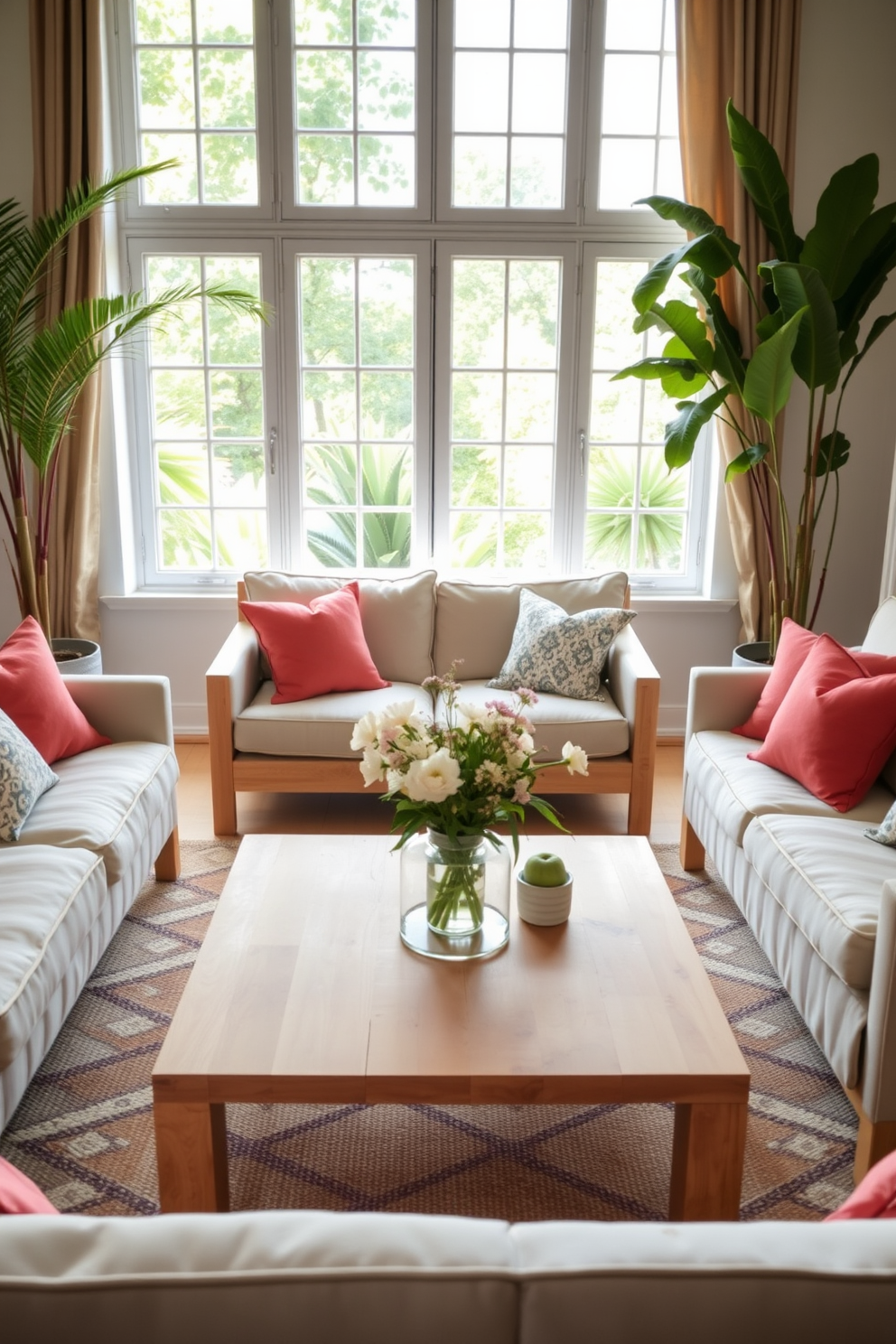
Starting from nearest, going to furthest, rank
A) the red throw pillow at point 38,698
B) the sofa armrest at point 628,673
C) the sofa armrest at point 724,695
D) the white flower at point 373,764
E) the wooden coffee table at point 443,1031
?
the wooden coffee table at point 443,1031, the white flower at point 373,764, the red throw pillow at point 38,698, the sofa armrest at point 724,695, the sofa armrest at point 628,673

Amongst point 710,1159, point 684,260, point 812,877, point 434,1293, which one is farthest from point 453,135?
point 434,1293

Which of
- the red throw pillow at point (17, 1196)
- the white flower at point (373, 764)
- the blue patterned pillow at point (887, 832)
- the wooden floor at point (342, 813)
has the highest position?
the white flower at point (373, 764)

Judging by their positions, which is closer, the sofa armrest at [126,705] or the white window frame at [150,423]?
the sofa armrest at [126,705]

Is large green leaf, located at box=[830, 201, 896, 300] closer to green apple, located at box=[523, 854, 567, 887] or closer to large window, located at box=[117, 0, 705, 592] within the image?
large window, located at box=[117, 0, 705, 592]

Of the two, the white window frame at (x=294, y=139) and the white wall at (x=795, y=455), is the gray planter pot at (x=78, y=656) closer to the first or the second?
the white wall at (x=795, y=455)

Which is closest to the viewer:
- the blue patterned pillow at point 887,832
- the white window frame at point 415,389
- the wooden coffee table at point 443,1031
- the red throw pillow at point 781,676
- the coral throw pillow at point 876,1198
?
the coral throw pillow at point 876,1198

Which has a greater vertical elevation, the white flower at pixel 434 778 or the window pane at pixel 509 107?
the window pane at pixel 509 107

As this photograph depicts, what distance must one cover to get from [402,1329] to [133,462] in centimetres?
445

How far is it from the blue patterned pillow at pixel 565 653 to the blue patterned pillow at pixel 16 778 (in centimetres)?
170

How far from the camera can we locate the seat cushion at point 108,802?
2955 millimetres

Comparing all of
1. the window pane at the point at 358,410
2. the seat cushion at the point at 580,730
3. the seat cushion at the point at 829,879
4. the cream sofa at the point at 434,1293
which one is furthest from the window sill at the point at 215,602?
the cream sofa at the point at 434,1293

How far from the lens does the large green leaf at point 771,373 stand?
12.4 ft

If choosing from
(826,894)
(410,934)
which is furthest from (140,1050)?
(826,894)

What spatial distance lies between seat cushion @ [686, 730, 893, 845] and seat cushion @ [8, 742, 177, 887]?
1.62 meters
